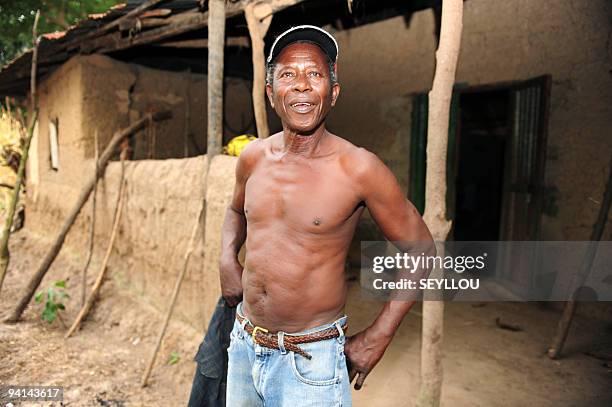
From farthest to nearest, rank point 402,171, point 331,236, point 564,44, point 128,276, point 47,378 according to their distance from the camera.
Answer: point 402,171 → point 128,276 → point 564,44 → point 47,378 → point 331,236

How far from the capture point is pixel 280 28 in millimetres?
5340

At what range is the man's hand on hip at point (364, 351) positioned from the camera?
154cm

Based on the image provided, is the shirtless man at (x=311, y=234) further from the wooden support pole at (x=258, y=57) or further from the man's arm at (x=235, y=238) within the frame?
the wooden support pole at (x=258, y=57)

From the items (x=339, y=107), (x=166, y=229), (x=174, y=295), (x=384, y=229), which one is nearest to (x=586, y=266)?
(x=384, y=229)

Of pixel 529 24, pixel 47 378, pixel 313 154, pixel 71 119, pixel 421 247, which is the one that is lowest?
pixel 47 378

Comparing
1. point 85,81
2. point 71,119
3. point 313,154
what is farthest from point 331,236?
point 71,119

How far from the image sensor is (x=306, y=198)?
60.6 inches

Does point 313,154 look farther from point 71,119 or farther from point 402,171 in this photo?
point 71,119

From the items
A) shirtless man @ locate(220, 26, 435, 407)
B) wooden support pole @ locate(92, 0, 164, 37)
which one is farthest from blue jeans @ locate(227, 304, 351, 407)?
wooden support pole @ locate(92, 0, 164, 37)

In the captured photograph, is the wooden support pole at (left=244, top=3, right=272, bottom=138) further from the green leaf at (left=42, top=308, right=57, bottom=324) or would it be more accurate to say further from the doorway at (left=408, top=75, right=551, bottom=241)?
the green leaf at (left=42, top=308, right=57, bottom=324)

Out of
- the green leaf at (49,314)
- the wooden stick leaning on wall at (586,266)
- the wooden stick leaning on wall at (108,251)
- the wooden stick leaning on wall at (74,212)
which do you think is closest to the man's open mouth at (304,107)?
the wooden stick leaning on wall at (586,266)

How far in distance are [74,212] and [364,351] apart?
4.96 meters

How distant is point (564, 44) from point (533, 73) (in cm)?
39

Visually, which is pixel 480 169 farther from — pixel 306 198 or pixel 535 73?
pixel 306 198
